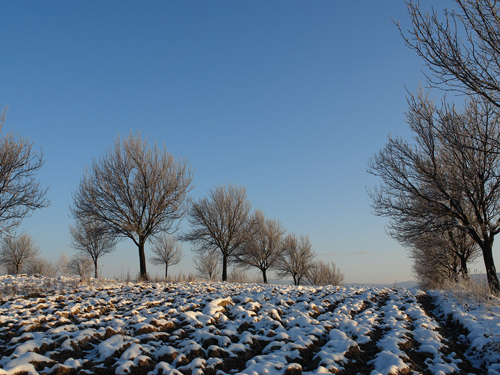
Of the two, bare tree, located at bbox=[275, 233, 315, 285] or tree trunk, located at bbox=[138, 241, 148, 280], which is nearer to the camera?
tree trunk, located at bbox=[138, 241, 148, 280]

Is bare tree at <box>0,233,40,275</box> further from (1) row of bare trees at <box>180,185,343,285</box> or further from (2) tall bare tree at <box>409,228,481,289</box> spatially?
(2) tall bare tree at <box>409,228,481,289</box>

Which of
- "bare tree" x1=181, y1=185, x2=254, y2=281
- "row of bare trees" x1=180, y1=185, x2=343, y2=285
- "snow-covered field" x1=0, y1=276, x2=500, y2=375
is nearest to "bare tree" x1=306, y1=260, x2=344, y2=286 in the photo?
"row of bare trees" x1=180, y1=185, x2=343, y2=285

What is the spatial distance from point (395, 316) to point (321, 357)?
3.51 m

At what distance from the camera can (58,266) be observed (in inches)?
1692

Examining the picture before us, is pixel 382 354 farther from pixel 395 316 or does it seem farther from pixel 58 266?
pixel 58 266

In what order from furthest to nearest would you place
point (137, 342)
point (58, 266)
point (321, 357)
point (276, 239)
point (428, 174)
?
point (58, 266)
point (276, 239)
point (428, 174)
point (137, 342)
point (321, 357)

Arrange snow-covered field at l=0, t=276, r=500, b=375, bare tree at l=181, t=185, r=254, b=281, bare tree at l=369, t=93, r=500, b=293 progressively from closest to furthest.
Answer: snow-covered field at l=0, t=276, r=500, b=375
bare tree at l=369, t=93, r=500, b=293
bare tree at l=181, t=185, r=254, b=281

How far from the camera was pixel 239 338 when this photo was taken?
534 centimetres

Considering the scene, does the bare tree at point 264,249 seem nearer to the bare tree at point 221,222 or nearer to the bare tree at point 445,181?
the bare tree at point 221,222

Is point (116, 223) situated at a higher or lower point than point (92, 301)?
higher

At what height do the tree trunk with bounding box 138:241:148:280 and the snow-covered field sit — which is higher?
the tree trunk with bounding box 138:241:148:280

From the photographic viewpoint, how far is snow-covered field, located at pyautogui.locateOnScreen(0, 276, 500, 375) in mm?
4160

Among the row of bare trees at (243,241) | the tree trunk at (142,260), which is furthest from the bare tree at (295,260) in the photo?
the tree trunk at (142,260)

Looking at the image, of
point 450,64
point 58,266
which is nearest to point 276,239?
point 450,64
